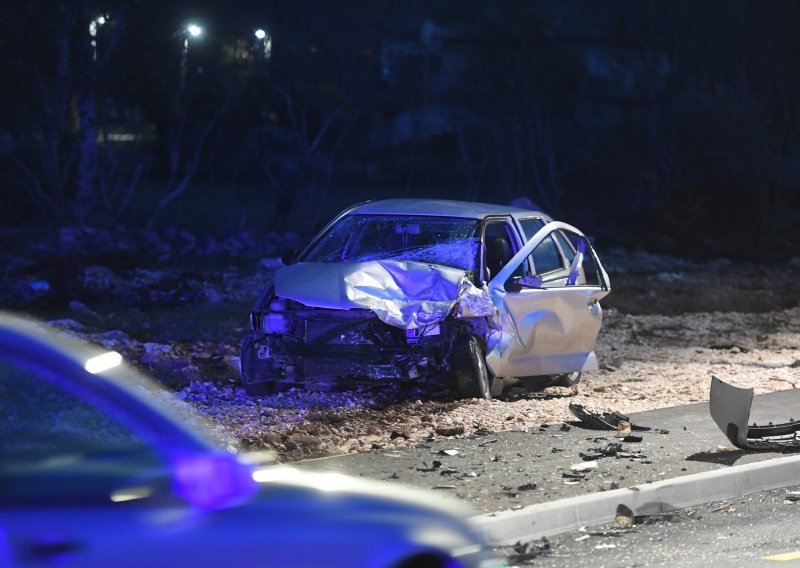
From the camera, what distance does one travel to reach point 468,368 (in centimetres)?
1083

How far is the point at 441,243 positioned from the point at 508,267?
28.7 inches

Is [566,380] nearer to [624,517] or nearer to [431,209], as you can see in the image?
[431,209]

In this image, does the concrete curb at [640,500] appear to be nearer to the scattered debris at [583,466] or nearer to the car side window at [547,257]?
the scattered debris at [583,466]

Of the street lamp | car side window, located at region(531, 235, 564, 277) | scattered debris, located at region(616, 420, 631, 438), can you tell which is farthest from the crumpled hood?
the street lamp

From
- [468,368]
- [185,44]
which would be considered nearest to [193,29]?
[185,44]

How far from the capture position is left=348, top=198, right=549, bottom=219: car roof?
1184 cm

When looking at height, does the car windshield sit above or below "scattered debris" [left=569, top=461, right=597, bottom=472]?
above

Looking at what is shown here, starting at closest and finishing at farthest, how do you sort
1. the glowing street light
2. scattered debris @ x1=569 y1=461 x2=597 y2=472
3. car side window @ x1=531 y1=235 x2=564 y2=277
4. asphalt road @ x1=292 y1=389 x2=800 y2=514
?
asphalt road @ x1=292 y1=389 x2=800 y2=514, scattered debris @ x1=569 y1=461 x2=597 y2=472, car side window @ x1=531 y1=235 x2=564 y2=277, the glowing street light

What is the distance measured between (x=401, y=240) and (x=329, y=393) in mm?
1581

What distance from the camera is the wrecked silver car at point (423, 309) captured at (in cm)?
1071

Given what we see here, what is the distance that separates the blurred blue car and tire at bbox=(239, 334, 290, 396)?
6935 mm

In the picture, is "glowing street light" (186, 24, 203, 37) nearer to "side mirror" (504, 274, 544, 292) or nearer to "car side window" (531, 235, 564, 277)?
"car side window" (531, 235, 564, 277)

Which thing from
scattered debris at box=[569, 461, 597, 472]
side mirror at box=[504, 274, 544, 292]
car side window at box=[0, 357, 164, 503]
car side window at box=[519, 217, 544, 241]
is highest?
car side window at box=[0, 357, 164, 503]

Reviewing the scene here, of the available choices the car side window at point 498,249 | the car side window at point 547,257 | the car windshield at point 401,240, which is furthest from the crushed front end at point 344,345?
the car side window at point 547,257
